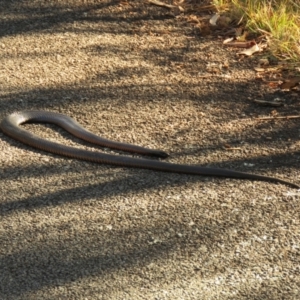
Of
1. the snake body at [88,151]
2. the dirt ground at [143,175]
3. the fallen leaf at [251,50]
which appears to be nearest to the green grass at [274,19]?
the fallen leaf at [251,50]

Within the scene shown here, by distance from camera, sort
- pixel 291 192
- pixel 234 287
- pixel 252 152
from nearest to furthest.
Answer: pixel 234 287
pixel 291 192
pixel 252 152

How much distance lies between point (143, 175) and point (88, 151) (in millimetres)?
448

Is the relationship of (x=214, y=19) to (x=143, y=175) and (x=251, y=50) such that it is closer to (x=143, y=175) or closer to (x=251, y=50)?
(x=251, y=50)

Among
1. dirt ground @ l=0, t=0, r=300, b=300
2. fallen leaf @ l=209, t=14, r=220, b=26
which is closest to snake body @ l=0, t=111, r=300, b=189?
dirt ground @ l=0, t=0, r=300, b=300

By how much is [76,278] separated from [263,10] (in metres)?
4.20

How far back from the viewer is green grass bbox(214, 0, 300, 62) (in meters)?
7.64

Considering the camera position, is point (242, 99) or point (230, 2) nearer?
point (242, 99)

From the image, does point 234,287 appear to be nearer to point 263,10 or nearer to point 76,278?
point 76,278

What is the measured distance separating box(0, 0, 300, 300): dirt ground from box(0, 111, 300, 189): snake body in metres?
0.05

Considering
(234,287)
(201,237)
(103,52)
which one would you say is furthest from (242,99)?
(234,287)

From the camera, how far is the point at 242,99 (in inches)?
276

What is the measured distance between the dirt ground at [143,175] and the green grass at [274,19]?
1.12 ft

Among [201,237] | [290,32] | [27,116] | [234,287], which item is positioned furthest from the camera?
[290,32]

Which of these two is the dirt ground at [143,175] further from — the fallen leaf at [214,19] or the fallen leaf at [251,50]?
the fallen leaf at [214,19]
